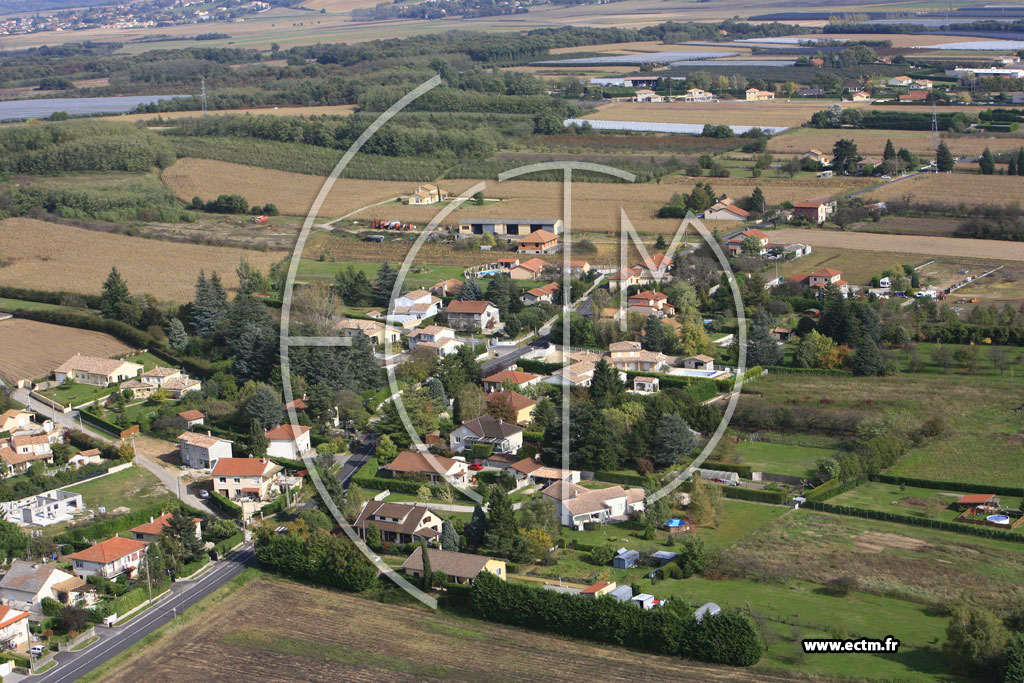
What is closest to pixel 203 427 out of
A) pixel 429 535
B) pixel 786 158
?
pixel 429 535

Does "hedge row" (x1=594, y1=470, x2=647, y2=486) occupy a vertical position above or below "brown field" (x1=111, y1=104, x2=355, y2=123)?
below

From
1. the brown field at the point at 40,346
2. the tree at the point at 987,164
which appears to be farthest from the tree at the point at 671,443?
the tree at the point at 987,164

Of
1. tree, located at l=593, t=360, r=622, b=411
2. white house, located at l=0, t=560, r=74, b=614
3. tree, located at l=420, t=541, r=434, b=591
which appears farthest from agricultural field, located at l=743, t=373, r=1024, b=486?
white house, located at l=0, t=560, r=74, b=614

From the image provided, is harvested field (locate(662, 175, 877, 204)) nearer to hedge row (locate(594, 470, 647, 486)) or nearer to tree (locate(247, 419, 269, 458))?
hedge row (locate(594, 470, 647, 486))

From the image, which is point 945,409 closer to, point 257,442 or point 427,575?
point 427,575

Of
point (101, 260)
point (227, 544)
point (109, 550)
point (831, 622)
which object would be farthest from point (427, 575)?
point (101, 260)

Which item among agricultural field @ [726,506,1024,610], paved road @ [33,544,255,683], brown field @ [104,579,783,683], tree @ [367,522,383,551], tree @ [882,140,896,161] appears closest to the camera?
brown field @ [104,579,783,683]

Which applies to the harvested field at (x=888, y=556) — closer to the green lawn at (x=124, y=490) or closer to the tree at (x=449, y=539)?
the tree at (x=449, y=539)
